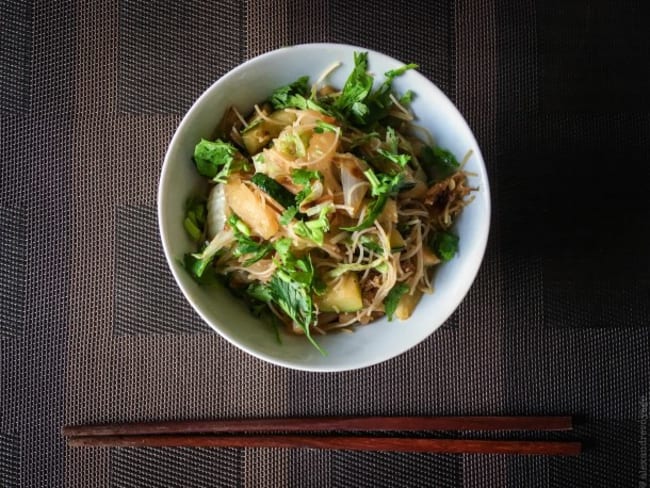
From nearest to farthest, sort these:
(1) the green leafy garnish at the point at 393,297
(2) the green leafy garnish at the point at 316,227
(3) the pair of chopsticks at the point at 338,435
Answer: (2) the green leafy garnish at the point at 316,227 → (1) the green leafy garnish at the point at 393,297 → (3) the pair of chopsticks at the point at 338,435

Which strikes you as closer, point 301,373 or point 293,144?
point 293,144

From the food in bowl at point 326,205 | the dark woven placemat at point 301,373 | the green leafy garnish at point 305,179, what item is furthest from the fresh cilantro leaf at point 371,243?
the dark woven placemat at point 301,373

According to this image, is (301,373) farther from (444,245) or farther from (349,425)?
(444,245)

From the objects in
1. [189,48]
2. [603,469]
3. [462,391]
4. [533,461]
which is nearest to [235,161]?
[189,48]

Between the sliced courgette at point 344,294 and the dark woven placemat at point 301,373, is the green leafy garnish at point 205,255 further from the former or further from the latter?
the dark woven placemat at point 301,373

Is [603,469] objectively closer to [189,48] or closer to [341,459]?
[341,459]

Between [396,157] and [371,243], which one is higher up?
[396,157]

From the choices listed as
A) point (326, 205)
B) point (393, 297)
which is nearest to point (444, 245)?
point (393, 297)

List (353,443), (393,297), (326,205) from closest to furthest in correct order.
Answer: (326,205) → (393,297) → (353,443)
